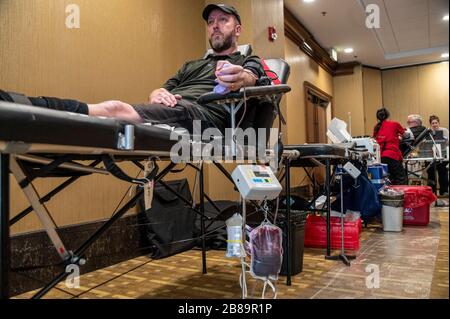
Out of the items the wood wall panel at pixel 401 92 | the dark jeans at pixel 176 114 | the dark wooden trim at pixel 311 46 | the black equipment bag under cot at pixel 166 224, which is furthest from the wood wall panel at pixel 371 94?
the dark jeans at pixel 176 114

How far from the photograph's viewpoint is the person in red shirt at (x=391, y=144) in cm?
402

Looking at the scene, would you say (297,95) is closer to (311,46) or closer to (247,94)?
(311,46)

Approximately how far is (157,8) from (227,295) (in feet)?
6.71

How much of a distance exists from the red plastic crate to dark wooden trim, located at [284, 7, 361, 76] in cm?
358

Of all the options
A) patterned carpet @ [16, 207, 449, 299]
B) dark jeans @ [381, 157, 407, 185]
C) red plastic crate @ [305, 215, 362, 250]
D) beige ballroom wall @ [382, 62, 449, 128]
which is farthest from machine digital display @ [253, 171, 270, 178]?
beige ballroom wall @ [382, 62, 449, 128]

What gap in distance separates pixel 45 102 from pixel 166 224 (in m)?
1.56

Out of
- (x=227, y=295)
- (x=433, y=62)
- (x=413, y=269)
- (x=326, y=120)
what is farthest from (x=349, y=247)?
(x=433, y=62)

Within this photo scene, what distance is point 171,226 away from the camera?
7.79ft

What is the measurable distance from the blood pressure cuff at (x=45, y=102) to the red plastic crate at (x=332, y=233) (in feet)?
5.91

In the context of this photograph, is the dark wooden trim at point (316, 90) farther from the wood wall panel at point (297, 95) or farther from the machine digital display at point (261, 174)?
the machine digital display at point (261, 174)

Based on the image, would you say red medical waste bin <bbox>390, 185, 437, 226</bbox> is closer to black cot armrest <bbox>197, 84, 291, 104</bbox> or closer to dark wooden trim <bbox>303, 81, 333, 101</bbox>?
black cot armrest <bbox>197, 84, 291, 104</bbox>

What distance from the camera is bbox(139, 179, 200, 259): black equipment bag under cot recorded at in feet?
7.47
